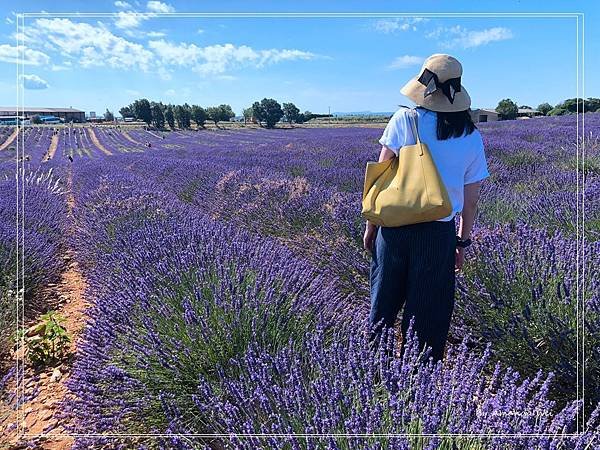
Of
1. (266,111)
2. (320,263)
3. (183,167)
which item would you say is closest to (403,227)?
(320,263)

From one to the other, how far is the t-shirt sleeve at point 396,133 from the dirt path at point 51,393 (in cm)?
150

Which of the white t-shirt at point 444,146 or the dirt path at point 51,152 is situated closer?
the white t-shirt at point 444,146

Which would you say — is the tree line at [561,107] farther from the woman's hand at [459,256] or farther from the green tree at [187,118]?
the woman's hand at [459,256]

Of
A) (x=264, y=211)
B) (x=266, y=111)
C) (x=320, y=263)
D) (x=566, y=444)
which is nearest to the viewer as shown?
(x=566, y=444)

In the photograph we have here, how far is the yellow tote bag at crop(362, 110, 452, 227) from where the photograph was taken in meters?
1.67

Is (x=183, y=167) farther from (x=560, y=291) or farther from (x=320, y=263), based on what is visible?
(x=560, y=291)

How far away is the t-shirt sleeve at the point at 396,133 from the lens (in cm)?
175

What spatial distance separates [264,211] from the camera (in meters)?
4.41

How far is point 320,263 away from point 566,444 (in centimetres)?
214

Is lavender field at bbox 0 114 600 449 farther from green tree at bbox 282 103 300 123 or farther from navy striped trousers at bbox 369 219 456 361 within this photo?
green tree at bbox 282 103 300 123

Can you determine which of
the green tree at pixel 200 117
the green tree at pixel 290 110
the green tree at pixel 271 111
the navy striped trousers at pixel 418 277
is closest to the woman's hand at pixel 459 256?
the navy striped trousers at pixel 418 277

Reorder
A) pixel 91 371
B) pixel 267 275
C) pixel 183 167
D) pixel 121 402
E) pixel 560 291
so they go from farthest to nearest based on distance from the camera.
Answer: pixel 183 167 < pixel 267 275 < pixel 560 291 < pixel 91 371 < pixel 121 402

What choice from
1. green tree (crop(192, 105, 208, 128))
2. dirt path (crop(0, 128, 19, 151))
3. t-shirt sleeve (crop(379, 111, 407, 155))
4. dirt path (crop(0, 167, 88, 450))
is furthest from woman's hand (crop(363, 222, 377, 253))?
green tree (crop(192, 105, 208, 128))

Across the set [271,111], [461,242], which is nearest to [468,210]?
[461,242]
